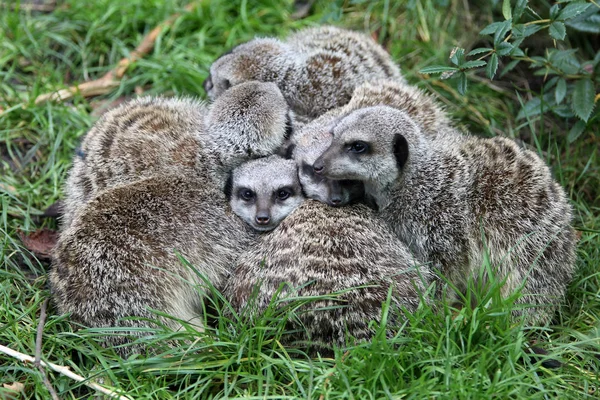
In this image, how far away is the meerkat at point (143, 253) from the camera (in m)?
3.77

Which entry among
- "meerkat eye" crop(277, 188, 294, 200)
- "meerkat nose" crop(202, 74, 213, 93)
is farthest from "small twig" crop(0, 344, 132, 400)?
"meerkat nose" crop(202, 74, 213, 93)

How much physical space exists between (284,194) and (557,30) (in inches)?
71.5

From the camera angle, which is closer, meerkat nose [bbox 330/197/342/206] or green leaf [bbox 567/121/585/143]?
meerkat nose [bbox 330/197/342/206]

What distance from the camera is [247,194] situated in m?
4.19

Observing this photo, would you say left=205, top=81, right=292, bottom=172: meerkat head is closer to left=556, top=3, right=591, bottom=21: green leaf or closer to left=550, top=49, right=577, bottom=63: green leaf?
left=556, top=3, right=591, bottom=21: green leaf

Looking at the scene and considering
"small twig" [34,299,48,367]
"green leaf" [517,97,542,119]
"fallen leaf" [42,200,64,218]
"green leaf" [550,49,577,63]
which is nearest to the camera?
"small twig" [34,299,48,367]

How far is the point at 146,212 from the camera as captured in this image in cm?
397

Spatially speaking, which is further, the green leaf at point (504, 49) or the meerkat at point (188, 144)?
the meerkat at point (188, 144)

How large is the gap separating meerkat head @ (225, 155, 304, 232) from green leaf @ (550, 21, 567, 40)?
1654mm

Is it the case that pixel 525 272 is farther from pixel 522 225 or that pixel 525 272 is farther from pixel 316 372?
pixel 316 372

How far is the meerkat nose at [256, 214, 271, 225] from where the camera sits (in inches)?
159

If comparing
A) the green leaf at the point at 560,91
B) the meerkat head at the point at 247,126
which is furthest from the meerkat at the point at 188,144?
the green leaf at the point at 560,91

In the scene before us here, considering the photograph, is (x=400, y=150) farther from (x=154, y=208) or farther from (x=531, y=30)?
(x=154, y=208)

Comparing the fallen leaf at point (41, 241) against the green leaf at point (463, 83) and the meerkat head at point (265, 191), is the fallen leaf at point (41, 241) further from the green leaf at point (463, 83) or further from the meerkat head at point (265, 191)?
the green leaf at point (463, 83)
